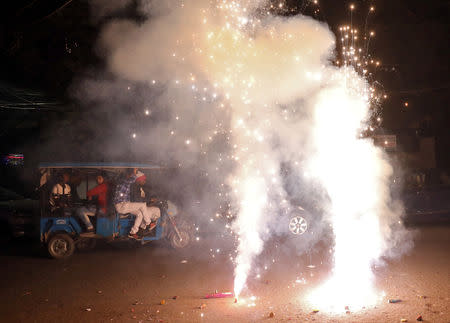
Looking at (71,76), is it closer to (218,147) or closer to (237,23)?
(218,147)

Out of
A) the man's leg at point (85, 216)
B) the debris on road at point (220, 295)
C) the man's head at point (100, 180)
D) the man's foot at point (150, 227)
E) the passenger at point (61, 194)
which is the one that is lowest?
the debris on road at point (220, 295)

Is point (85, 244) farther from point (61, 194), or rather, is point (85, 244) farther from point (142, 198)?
point (142, 198)

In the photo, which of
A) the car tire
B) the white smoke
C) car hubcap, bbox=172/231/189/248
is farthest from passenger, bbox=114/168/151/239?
the car tire

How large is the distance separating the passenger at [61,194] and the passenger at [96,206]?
1.27 feet

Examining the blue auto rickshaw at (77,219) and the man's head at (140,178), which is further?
the man's head at (140,178)

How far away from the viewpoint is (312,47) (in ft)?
26.5

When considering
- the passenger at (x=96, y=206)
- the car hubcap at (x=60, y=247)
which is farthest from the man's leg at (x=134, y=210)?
the car hubcap at (x=60, y=247)

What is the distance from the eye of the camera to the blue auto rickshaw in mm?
8695

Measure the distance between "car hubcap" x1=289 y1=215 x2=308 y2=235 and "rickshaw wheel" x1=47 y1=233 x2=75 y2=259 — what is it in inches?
204

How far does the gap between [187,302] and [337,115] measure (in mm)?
4918

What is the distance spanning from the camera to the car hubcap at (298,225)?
33.7ft

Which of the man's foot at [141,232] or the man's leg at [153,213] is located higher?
the man's leg at [153,213]

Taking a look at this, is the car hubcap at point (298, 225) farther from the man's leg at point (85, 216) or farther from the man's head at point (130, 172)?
the man's leg at point (85, 216)

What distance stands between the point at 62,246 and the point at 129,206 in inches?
64.3
